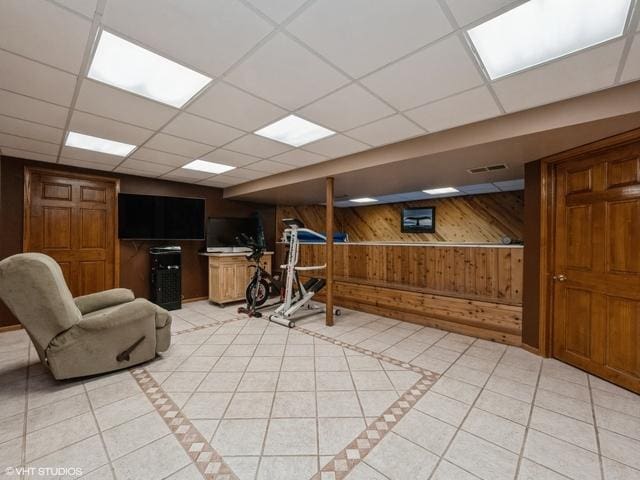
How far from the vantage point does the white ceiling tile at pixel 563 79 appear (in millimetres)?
1842

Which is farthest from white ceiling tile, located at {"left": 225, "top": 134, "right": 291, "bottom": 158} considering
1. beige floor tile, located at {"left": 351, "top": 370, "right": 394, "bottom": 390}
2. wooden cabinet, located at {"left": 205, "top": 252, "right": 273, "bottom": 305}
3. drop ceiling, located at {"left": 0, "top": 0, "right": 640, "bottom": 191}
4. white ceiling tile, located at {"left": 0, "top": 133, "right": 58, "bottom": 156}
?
beige floor tile, located at {"left": 351, "top": 370, "right": 394, "bottom": 390}

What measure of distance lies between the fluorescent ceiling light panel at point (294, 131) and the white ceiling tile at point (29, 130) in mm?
2340

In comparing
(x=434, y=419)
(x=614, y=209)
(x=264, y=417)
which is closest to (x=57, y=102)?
(x=264, y=417)

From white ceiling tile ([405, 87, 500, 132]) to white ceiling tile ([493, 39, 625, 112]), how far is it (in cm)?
11

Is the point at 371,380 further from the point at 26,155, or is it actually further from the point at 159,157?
the point at 26,155

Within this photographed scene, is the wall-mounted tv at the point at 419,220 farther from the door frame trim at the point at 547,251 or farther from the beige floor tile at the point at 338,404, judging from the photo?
the beige floor tile at the point at 338,404

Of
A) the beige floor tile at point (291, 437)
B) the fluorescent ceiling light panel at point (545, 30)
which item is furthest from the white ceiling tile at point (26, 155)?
the fluorescent ceiling light panel at point (545, 30)

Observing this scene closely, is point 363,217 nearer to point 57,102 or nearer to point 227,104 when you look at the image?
point 227,104

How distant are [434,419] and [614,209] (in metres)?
2.71

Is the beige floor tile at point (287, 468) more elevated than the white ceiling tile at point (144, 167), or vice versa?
the white ceiling tile at point (144, 167)

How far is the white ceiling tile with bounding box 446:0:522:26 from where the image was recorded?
4.82 ft

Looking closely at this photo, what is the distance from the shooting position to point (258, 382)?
8.88 feet

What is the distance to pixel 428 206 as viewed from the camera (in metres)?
7.64

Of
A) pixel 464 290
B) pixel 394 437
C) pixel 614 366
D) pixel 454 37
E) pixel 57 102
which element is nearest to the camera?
pixel 454 37
